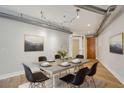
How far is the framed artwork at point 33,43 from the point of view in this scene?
449 centimetres

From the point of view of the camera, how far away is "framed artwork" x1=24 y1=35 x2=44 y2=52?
4.49m

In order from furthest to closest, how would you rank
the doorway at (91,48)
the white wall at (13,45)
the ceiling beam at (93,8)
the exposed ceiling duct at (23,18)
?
1. the doorway at (91,48)
2. the white wall at (13,45)
3. the exposed ceiling duct at (23,18)
4. the ceiling beam at (93,8)

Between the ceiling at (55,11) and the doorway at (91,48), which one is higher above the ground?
the ceiling at (55,11)

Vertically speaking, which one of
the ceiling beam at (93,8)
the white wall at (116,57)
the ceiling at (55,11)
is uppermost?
the ceiling at (55,11)

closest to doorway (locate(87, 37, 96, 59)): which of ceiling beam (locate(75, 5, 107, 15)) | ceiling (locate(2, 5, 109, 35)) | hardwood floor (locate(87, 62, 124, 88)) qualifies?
hardwood floor (locate(87, 62, 124, 88))

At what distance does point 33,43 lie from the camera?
4.77 meters

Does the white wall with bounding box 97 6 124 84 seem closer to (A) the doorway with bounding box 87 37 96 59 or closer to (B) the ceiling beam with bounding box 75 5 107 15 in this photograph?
(B) the ceiling beam with bounding box 75 5 107 15

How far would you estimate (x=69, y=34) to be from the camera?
7.35 metres

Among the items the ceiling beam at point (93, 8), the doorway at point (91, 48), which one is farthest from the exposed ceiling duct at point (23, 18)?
the doorway at point (91, 48)

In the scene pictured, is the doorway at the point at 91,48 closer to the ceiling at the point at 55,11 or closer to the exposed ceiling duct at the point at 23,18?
the exposed ceiling duct at the point at 23,18

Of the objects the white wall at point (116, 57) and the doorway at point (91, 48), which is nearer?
the white wall at point (116, 57)

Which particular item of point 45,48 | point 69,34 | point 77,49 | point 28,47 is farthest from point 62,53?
point 77,49

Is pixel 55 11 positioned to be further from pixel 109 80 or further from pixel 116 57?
pixel 109 80
